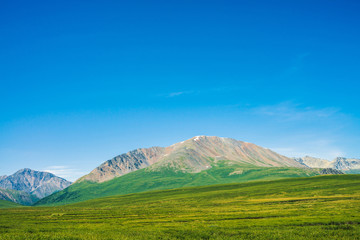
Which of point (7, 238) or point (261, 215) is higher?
point (7, 238)

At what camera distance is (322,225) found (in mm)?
67312

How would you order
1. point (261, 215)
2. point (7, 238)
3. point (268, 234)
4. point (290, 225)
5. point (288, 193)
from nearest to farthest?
point (268, 234), point (7, 238), point (290, 225), point (261, 215), point (288, 193)

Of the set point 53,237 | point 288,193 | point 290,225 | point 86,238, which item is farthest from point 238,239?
point 288,193

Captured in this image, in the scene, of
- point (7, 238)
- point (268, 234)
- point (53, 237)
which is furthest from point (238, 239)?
point (7, 238)

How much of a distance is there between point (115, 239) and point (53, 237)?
53.8ft

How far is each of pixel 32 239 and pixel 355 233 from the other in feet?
227

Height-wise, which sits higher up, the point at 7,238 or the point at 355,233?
the point at 7,238

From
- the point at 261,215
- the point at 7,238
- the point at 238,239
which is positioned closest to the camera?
the point at 238,239

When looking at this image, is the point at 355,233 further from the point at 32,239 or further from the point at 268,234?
the point at 32,239

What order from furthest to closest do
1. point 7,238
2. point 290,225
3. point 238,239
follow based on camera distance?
1. point 290,225
2. point 7,238
3. point 238,239

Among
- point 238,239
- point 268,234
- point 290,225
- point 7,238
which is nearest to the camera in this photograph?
point 238,239

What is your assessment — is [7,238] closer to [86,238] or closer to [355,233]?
[86,238]

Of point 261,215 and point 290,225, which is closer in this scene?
point 290,225

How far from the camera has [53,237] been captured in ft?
210
